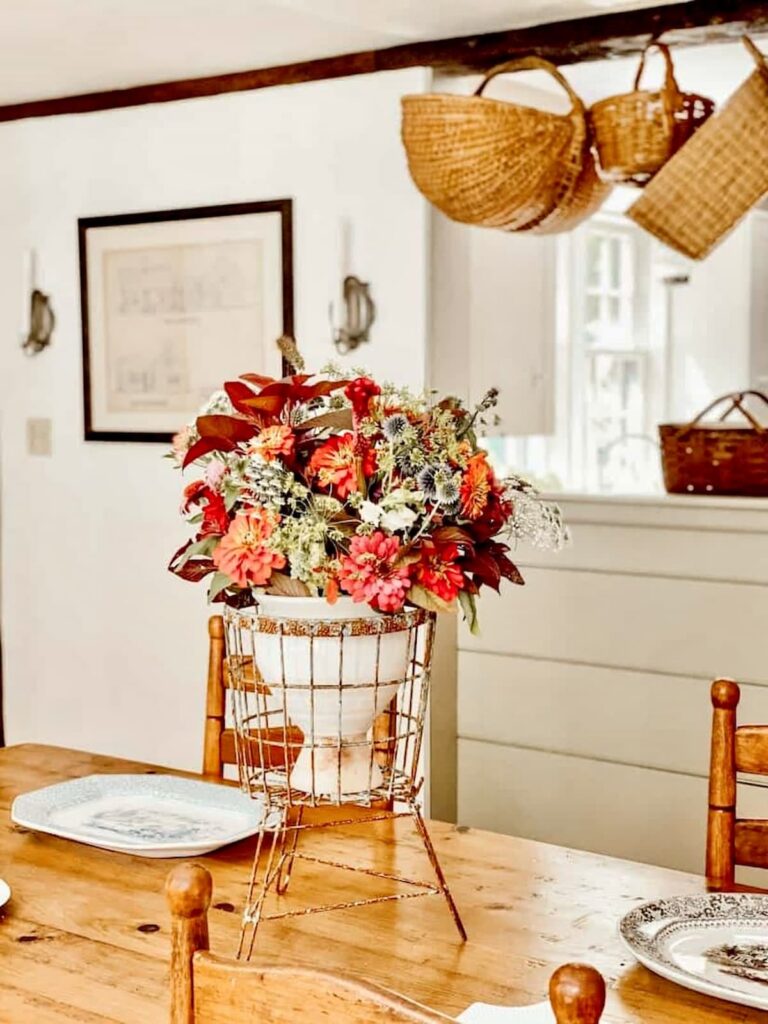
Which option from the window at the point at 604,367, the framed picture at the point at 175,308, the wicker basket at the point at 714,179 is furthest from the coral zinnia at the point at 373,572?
the window at the point at 604,367

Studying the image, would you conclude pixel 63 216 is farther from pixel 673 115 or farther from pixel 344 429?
pixel 344 429

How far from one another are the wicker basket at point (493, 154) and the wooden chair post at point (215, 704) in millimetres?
1217

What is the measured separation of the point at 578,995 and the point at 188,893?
1.00 feet

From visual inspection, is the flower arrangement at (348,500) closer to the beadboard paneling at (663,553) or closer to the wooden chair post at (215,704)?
the wooden chair post at (215,704)

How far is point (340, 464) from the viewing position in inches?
60.4

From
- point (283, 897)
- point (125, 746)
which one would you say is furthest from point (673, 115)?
point (125, 746)

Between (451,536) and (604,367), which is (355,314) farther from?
(604,367)

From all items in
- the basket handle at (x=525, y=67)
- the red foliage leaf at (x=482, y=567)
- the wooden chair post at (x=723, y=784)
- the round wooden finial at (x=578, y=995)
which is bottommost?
the wooden chair post at (x=723, y=784)

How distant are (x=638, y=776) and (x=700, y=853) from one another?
0.22 m

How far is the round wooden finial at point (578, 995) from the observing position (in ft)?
2.80

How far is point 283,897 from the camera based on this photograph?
5.77ft

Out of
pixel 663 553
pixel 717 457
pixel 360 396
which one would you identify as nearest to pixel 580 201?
pixel 717 457

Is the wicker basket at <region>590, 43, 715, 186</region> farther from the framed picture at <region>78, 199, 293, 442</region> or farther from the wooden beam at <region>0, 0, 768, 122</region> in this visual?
the framed picture at <region>78, 199, 293, 442</region>

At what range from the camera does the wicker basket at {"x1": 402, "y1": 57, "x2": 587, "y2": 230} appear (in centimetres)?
297
